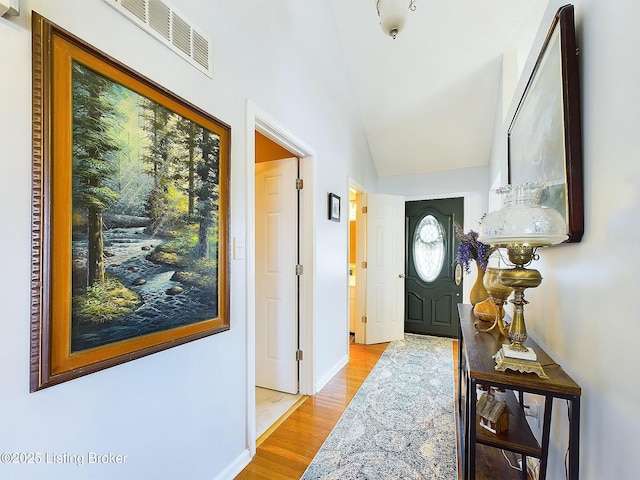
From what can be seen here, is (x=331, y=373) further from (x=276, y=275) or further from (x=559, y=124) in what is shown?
(x=559, y=124)

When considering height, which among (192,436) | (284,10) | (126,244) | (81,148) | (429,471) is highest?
(284,10)

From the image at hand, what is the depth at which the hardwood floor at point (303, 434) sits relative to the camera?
1.66m

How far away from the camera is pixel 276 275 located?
2604 mm

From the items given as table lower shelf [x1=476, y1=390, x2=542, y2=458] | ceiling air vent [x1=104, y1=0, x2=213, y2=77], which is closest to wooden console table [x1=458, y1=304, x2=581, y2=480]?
table lower shelf [x1=476, y1=390, x2=542, y2=458]

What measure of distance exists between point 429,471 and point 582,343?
1181 millimetres

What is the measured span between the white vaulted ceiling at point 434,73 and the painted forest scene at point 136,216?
92.2 inches

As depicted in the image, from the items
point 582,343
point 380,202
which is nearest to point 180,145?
point 582,343

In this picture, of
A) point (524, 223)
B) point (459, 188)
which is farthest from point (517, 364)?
point (459, 188)

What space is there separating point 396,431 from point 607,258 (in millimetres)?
1731

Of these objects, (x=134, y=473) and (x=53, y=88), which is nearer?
(x=53, y=88)

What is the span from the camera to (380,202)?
4000 mm

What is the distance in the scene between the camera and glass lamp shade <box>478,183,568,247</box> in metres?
0.97

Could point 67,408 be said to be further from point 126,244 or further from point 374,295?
point 374,295

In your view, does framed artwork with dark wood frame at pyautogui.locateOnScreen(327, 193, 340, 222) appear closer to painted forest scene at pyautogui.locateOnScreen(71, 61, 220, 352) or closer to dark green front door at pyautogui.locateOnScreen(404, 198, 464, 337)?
painted forest scene at pyautogui.locateOnScreen(71, 61, 220, 352)
